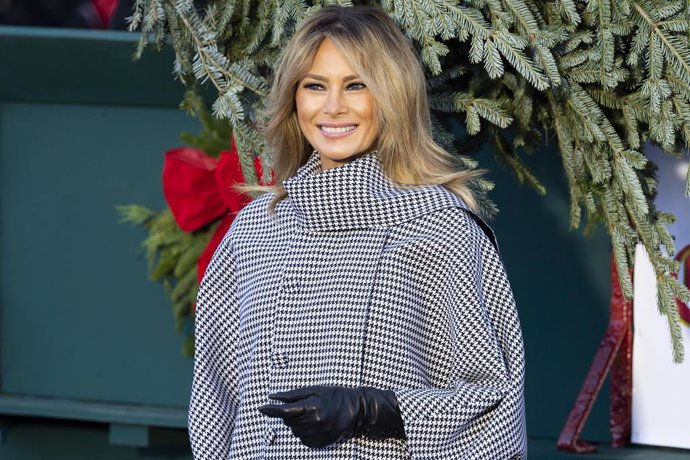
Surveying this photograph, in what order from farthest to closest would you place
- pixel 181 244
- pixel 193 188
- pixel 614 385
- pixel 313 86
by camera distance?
pixel 181 244 < pixel 193 188 < pixel 614 385 < pixel 313 86

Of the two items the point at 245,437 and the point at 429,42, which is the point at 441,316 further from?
the point at 429,42

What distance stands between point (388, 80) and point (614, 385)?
207 centimetres

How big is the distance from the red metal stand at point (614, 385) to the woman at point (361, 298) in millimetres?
1747

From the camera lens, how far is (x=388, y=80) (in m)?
2.76

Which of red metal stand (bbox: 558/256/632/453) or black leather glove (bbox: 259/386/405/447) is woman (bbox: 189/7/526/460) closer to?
black leather glove (bbox: 259/386/405/447)

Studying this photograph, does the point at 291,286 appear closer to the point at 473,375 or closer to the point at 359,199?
the point at 359,199

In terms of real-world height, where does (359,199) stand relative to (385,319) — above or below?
above

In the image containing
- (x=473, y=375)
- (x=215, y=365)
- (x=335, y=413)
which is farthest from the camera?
(x=215, y=365)

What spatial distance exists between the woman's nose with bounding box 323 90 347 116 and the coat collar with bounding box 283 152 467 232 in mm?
118

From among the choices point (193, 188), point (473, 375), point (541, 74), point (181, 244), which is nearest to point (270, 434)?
point (473, 375)

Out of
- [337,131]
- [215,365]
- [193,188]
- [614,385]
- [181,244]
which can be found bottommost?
[614,385]

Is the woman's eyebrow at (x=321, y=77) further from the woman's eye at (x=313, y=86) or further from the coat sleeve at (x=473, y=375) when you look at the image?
the coat sleeve at (x=473, y=375)

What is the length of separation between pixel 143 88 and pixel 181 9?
212cm

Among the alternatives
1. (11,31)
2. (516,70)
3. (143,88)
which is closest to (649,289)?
(516,70)
